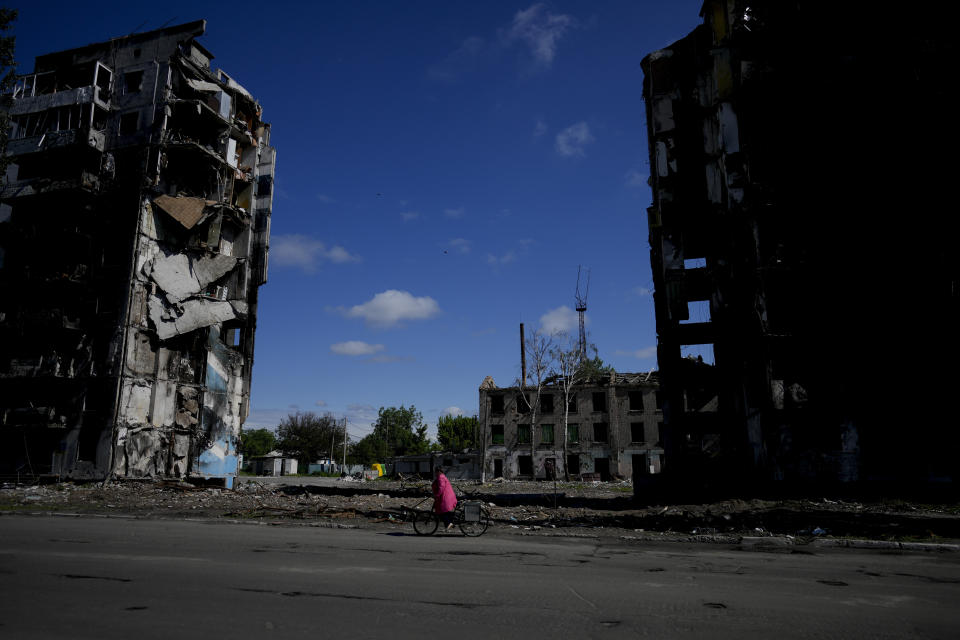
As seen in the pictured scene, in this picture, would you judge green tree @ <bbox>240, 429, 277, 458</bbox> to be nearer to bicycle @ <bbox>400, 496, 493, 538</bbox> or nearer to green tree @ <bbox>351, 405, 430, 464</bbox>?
Result: green tree @ <bbox>351, 405, 430, 464</bbox>

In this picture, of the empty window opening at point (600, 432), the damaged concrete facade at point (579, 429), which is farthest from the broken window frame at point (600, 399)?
the empty window opening at point (600, 432)

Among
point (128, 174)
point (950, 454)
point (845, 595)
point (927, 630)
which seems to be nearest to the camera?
point (927, 630)

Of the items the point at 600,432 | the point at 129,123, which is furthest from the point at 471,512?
the point at 600,432

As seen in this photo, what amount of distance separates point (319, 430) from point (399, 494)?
6706 centimetres

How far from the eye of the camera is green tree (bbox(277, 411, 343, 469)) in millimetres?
90375

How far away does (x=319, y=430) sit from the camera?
93188 millimetres

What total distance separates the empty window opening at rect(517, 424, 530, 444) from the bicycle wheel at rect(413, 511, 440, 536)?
4706 centimetres

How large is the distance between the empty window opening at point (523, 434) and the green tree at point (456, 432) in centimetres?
2789

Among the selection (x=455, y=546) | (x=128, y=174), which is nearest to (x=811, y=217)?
(x=455, y=546)

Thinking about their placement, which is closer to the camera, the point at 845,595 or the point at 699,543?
the point at 845,595

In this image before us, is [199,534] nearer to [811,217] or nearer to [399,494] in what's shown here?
[399,494]

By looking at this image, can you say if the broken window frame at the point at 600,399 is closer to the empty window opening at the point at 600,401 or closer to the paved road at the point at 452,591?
the empty window opening at the point at 600,401

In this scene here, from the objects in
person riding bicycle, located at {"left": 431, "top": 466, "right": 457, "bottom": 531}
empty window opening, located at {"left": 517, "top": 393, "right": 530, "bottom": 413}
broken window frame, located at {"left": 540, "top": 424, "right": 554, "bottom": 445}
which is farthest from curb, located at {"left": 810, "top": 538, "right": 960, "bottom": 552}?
empty window opening, located at {"left": 517, "top": 393, "right": 530, "bottom": 413}

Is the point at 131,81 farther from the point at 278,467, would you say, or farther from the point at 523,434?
the point at 278,467
